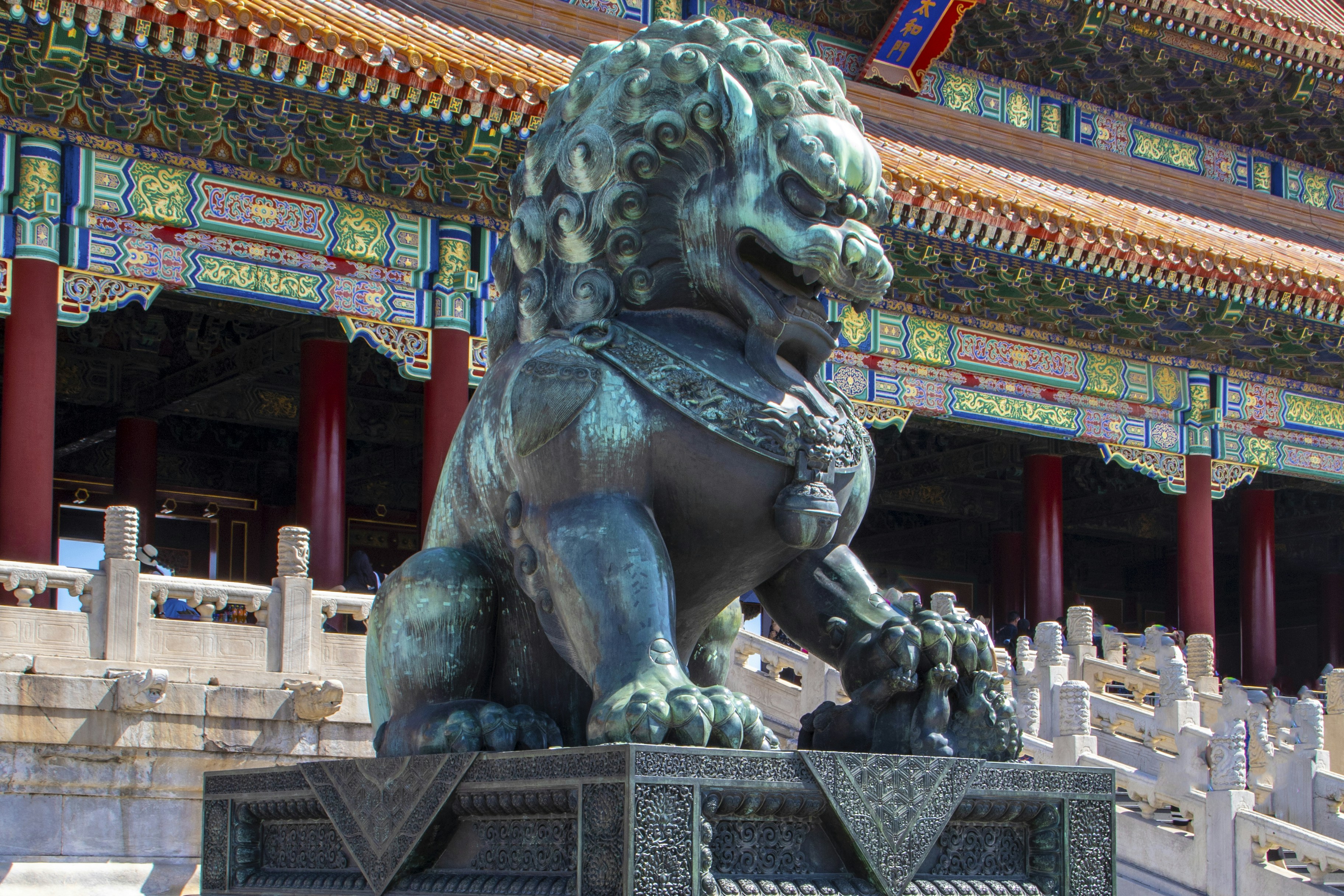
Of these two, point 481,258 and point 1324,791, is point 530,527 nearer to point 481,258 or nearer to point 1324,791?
point 1324,791

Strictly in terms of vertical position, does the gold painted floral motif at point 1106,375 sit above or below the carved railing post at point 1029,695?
above

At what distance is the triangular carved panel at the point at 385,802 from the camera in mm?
2488

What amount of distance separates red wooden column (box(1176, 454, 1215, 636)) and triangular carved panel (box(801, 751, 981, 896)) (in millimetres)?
11849

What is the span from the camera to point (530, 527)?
263 centimetres

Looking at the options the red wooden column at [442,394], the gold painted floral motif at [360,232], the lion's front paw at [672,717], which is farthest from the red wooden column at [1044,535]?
the lion's front paw at [672,717]

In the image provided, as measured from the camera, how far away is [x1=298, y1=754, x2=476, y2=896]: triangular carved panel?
2488 millimetres

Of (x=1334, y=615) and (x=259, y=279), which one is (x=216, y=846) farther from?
(x=1334, y=615)

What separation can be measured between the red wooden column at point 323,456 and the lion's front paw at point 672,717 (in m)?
8.08

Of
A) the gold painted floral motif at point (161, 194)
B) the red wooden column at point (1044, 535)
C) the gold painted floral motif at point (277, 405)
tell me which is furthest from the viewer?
the gold painted floral motif at point (277, 405)

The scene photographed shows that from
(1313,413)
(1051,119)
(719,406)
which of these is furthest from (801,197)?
(1051,119)

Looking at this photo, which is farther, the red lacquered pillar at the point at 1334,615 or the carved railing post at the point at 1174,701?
the red lacquered pillar at the point at 1334,615

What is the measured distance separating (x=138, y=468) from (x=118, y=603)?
6396 mm

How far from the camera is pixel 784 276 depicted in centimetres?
274

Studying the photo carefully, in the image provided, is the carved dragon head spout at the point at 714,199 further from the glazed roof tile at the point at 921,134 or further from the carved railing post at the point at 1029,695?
the glazed roof tile at the point at 921,134
